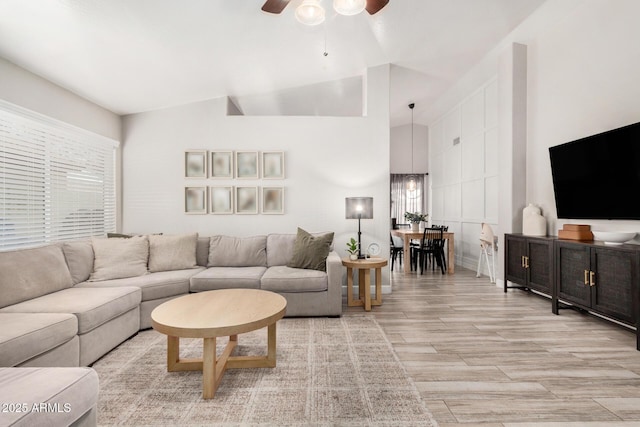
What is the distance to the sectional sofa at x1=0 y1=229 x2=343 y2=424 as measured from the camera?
211 centimetres

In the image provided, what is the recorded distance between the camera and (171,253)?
376cm

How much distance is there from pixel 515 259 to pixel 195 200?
179 inches

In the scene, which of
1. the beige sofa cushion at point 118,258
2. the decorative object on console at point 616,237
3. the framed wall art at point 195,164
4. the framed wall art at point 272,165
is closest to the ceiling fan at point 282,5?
the framed wall art at point 272,165

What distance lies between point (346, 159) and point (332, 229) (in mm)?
1036

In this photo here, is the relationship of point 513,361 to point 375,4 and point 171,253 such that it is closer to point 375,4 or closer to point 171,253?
point 375,4

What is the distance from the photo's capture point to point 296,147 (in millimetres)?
4543

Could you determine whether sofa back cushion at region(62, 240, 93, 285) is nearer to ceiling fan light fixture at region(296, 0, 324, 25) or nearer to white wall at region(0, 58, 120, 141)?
white wall at region(0, 58, 120, 141)

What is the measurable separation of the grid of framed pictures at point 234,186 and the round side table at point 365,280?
138 centimetres

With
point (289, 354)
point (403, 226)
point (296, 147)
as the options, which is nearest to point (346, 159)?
point (296, 147)

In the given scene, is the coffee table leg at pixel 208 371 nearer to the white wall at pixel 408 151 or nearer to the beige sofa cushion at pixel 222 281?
the beige sofa cushion at pixel 222 281

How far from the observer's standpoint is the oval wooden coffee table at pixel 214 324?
1.94 meters

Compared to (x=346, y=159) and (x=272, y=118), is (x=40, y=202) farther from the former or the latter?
(x=346, y=159)

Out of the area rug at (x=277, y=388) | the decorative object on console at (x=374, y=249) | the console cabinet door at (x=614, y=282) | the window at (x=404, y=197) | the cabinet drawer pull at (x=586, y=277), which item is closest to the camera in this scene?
the area rug at (x=277, y=388)

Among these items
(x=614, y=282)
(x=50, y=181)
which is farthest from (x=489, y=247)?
(x=50, y=181)
